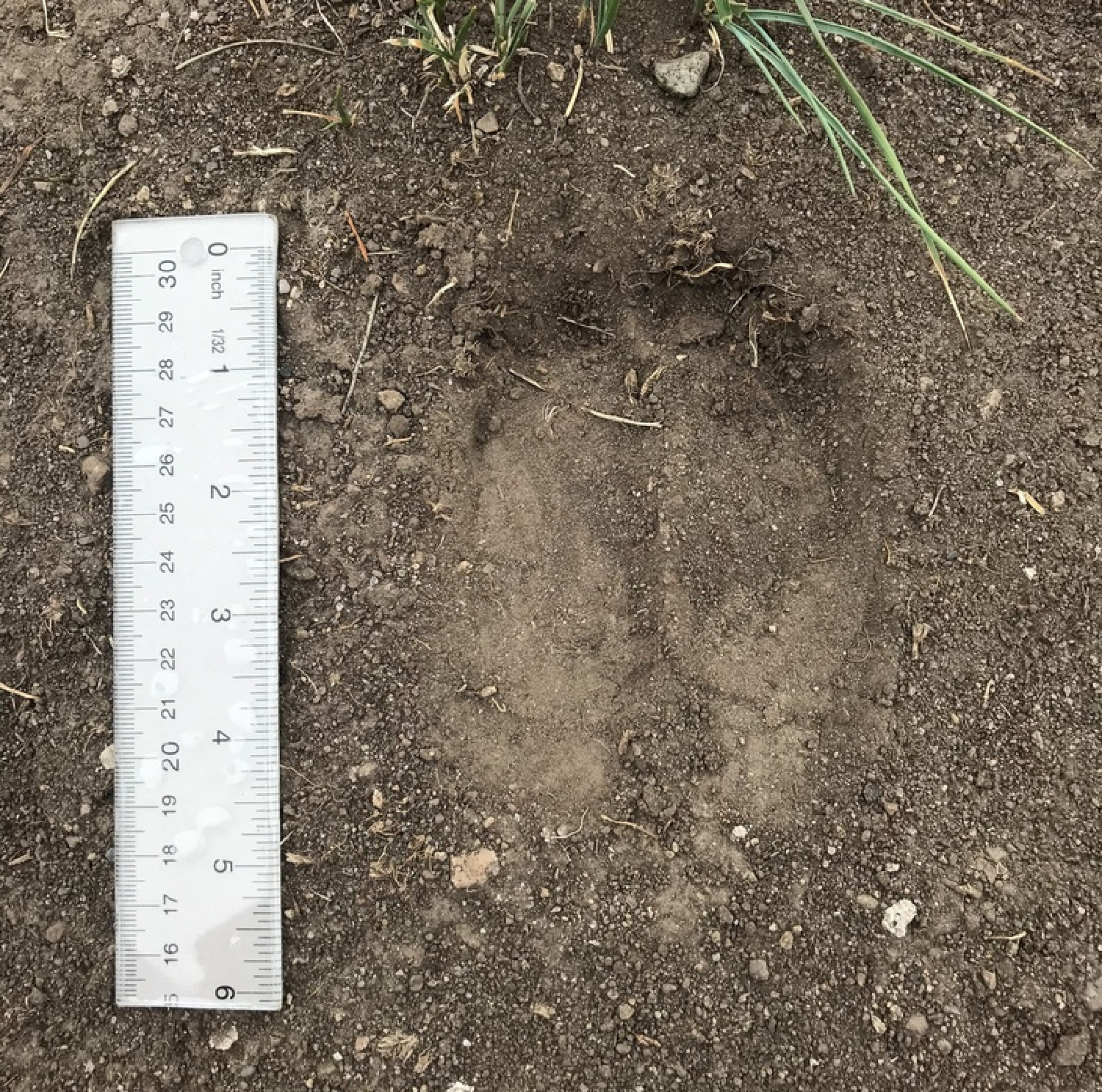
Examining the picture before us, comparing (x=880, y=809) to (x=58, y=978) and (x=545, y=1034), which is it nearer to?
(x=545, y=1034)

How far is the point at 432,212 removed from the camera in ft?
5.20

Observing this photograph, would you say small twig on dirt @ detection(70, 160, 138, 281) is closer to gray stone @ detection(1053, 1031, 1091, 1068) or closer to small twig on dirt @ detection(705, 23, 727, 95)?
small twig on dirt @ detection(705, 23, 727, 95)

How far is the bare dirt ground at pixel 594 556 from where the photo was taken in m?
1.52

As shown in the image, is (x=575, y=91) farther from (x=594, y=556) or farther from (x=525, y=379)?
(x=594, y=556)

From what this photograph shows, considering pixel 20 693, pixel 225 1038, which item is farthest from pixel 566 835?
pixel 20 693

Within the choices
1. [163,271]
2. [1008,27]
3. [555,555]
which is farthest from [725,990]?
[1008,27]

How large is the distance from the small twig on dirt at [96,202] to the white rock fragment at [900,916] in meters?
1.91

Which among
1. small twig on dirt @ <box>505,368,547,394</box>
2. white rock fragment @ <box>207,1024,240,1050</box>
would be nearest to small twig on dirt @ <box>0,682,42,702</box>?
white rock fragment @ <box>207,1024,240,1050</box>

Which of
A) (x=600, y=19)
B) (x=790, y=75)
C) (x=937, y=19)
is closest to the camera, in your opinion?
(x=790, y=75)

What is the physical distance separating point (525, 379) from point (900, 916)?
3.92 ft

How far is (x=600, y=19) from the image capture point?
4.92 ft

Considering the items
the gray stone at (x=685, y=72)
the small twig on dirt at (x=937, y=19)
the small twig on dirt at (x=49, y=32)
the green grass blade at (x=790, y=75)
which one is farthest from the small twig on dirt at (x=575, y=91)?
the small twig on dirt at (x=49, y=32)

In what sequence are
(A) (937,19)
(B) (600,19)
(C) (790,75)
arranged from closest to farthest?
(C) (790,75)
(B) (600,19)
(A) (937,19)

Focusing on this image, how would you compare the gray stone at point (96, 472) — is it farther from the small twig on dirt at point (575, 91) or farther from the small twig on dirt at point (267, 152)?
the small twig on dirt at point (575, 91)
